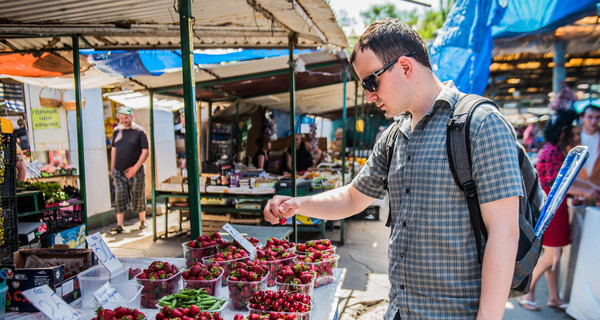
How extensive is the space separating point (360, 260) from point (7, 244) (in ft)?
15.2

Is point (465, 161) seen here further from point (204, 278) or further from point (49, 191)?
point (49, 191)

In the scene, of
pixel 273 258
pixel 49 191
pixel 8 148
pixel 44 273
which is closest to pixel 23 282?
pixel 44 273

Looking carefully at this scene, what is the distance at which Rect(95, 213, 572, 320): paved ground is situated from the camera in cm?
420

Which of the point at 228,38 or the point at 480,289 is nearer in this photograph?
the point at 480,289

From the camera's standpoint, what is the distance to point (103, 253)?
2.27 m

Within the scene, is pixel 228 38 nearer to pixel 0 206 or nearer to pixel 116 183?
pixel 0 206

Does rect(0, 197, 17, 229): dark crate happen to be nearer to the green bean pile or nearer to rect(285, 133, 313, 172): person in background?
the green bean pile

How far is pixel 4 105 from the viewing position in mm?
6996

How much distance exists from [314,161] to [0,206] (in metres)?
8.10

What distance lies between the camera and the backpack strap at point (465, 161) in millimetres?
1372

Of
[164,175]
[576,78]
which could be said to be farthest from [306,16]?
[164,175]

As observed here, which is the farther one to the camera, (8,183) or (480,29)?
(480,29)

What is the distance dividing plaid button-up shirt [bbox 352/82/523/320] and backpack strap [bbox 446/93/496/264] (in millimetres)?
20

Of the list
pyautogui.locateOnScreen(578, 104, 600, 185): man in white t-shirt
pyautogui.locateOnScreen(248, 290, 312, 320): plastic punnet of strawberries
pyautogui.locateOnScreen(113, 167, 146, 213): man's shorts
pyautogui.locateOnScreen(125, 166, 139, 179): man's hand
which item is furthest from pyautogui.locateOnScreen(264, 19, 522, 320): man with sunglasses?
pyautogui.locateOnScreen(113, 167, 146, 213): man's shorts
